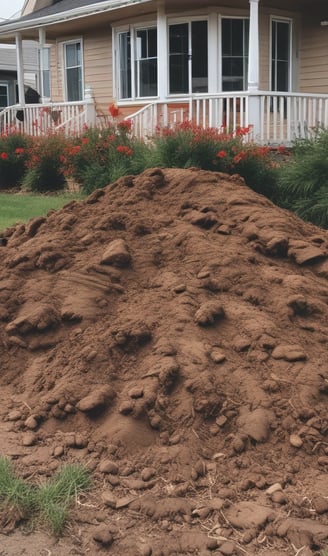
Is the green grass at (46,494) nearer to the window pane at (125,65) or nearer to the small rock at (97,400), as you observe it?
the small rock at (97,400)

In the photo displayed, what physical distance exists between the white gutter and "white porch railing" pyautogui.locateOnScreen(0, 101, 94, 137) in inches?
87.4

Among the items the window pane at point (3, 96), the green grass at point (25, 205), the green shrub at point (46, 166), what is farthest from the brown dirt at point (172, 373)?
the window pane at point (3, 96)

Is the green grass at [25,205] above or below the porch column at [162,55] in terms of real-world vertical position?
below

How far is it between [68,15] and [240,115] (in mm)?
6705

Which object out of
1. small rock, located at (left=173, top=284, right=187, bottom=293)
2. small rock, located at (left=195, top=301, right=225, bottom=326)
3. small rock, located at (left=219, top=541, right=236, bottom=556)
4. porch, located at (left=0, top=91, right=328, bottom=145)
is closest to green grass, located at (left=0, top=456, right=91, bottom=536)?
small rock, located at (left=219, top=541, right=236, bottom=556)

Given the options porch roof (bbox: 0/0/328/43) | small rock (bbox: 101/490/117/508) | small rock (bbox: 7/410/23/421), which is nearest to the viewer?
small rock (bbox: 101/490/117/508)

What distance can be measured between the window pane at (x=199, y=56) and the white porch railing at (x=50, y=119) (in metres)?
2.68

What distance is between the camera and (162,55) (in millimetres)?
16812

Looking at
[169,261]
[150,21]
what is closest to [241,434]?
[169,261]

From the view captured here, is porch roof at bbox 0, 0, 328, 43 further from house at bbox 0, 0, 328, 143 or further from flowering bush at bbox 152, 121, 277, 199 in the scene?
flowering bush at bbox 152, 121, 277, 199

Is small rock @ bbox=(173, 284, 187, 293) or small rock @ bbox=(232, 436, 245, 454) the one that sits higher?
small rock @ bbox=(173, 284, 187, 293)

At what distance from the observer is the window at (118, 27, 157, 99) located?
1786cm

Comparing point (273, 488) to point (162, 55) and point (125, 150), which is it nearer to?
point (125, 150)

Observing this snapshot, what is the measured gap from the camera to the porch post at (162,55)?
16.7 metres
